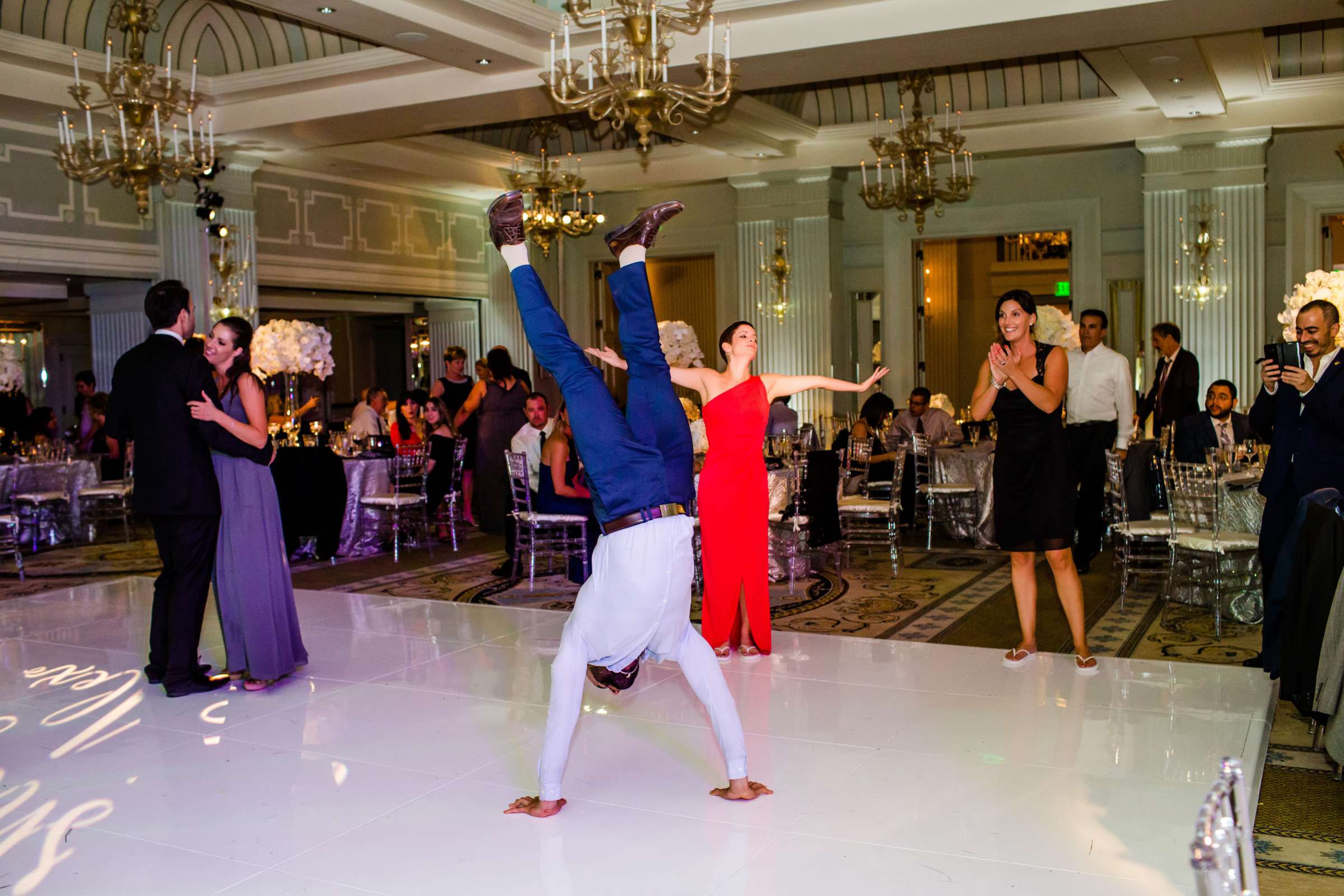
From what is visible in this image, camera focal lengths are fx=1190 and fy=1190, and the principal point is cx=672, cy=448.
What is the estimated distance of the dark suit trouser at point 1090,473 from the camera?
25.5ft

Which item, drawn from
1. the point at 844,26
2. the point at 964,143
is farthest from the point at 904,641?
the point at 964,143

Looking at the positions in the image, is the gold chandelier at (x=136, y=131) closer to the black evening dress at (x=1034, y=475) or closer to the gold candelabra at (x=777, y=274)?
the black evening dress at (x=1034, y=475)

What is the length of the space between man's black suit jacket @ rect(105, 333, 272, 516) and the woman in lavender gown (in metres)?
0.08

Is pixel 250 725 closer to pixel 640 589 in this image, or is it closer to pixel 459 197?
pixel 640 589

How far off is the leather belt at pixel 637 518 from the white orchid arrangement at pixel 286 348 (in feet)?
21.8

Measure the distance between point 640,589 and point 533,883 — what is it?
2.64 feet

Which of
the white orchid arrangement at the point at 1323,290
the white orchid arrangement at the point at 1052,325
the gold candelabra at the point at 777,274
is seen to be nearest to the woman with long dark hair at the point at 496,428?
the white orchid arrangement at the point at 1052,325

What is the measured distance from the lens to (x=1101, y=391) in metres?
7.63

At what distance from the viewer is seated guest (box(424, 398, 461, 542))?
10.5 metres

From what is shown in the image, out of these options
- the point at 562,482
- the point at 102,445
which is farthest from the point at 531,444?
the point at 102,445

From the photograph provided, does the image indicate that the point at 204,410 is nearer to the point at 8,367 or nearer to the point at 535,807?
the point at 535,807

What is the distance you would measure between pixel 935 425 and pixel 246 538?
699 centimetres

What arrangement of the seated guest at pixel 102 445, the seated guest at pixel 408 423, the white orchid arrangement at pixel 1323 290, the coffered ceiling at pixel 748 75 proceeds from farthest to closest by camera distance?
the seated guest at pixel 408 423, the seated guest at pixel 102 445, the coffered ceiling at pixel 748 75, the white orchid arrangement at pixel 1323 290

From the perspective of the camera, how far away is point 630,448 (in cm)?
330
